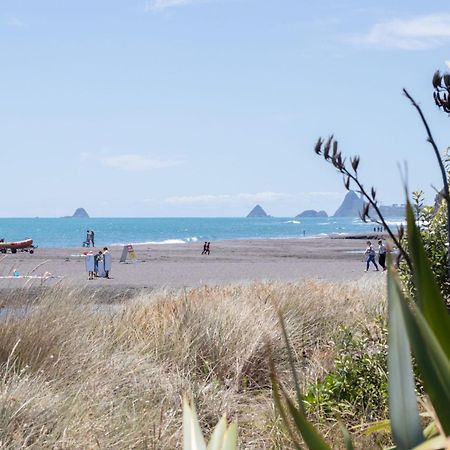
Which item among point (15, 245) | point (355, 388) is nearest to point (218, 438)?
point (355, 388)

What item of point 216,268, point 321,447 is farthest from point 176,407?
point 216,268

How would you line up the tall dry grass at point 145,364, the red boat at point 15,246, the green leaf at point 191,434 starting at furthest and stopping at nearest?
1. the red boat at point 15,246
2. the tall dry grass at point 145,364
3. the green leaf at point 191,434

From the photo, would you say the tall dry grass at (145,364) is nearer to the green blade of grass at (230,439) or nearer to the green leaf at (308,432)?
the green blade of grass at (230,439)

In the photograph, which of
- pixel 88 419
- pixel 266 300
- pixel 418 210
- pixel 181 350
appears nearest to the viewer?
pixel 88 419

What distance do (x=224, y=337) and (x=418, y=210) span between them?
103 inches

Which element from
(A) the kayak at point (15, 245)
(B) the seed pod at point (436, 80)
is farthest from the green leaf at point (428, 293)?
(A) the kayak at point (15, 245)

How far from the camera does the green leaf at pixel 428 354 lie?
0.91 metres

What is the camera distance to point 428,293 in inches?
37.3

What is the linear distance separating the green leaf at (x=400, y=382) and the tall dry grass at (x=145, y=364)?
209 centimetres

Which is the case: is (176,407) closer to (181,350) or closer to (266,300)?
(181,350)

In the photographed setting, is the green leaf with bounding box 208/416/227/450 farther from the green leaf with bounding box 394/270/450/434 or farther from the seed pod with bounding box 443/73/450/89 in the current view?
the seed pod with bounding box 443/73/450/89

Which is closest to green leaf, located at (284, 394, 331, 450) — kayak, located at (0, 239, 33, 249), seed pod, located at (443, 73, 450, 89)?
seed pod, located at (443, 73, 450, 89)

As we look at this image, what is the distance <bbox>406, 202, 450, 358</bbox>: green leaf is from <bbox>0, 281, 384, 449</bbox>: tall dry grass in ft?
7.04

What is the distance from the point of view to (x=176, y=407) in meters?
5.71
